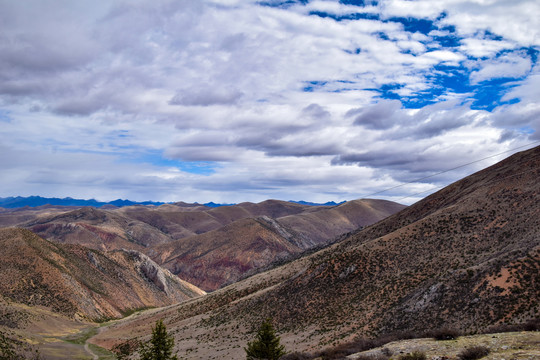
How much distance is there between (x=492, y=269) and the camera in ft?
113

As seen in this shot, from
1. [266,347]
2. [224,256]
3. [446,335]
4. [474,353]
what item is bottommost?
[224,256]

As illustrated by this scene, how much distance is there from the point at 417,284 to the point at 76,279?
81.6m

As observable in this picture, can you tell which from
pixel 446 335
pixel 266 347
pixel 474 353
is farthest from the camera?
pixel 266 347

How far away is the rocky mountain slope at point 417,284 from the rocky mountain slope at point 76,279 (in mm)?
20497

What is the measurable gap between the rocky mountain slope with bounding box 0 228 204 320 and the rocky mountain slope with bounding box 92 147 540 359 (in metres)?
20.5

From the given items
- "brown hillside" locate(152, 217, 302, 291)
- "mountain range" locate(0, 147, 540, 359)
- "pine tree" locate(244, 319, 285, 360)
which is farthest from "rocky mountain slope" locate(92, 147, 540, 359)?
"brown hillside" locate(152, 217, 302, 291)

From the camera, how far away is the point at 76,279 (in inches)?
3565

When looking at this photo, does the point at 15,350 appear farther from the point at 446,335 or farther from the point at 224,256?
the point at 224,256

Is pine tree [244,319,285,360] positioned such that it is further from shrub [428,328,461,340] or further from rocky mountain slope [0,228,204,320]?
rocky mountain slope [0,228,204,320]

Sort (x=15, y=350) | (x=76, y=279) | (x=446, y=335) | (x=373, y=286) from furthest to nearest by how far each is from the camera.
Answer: (x=76, y=279) < (x=373, y=286) < (x=15, y=350) < (x=446, y=335)

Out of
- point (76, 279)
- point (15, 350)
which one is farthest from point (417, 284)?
point (76, 279)

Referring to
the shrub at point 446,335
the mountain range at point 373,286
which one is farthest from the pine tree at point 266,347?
the shrub at point 446,335

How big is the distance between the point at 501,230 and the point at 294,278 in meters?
29.1

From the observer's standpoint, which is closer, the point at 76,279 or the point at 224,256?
the point at 76,279
